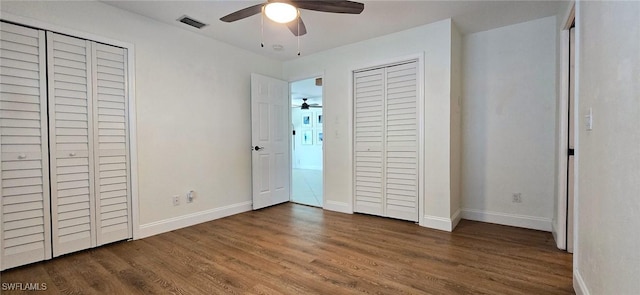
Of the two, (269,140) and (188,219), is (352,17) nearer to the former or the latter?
(269,140)

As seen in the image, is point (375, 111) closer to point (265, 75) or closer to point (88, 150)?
point (265, 75)

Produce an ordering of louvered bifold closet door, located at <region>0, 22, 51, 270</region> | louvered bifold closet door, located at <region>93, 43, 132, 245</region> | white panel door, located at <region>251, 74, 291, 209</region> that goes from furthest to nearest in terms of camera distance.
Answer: white panel door, located at <region>251, 74, 291, 209</region>
louvered bifold closet door, located at <region>93, 43, 132, 245</region>
louvered bifold closet door, located at <region>0, 22, 51, 270</region>

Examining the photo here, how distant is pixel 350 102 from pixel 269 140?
4.53ft

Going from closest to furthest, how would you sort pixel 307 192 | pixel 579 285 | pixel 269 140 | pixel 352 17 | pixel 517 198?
pixel 579 285 → pixel 352 17 → pixel 517 198 → pixel 269 140 → pixel 307 192

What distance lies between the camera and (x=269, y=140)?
425cm

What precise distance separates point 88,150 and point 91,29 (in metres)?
1.14

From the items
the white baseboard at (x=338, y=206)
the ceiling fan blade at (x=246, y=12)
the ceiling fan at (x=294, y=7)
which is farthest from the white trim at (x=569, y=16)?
the white baseboard at (x=338, y=206)

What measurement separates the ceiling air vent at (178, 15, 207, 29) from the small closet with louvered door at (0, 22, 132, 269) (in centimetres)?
70

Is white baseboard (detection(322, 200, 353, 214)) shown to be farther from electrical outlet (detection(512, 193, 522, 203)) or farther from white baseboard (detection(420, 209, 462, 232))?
electrical outlet (detection(512, 193, 522, 203))

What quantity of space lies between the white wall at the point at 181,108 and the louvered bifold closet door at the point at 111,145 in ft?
0.43

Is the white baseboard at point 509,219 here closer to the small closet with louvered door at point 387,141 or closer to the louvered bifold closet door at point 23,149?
the small closet with louvered door at point 387,141

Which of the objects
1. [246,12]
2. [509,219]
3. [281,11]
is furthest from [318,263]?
[509,219]

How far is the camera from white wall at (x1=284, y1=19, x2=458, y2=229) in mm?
3115

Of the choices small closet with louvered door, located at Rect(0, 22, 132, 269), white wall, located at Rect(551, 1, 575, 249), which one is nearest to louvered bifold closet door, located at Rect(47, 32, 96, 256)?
small closet with louvered door, located at Rect(0, 22, 132, 269)
